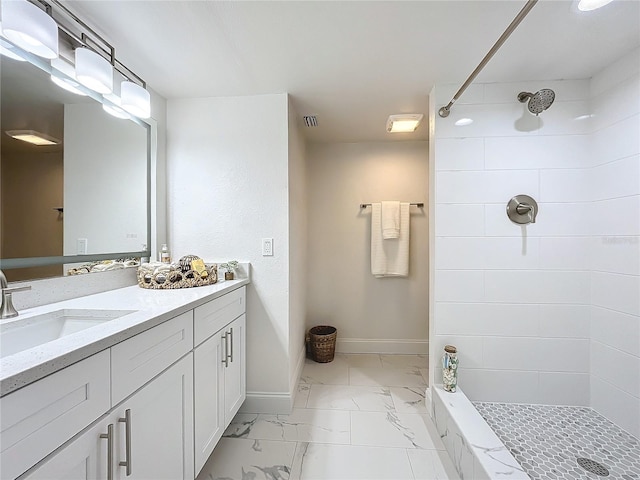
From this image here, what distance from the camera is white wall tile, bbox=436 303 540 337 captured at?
1.77 meters

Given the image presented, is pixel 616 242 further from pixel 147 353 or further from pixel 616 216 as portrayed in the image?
pixel 147 353

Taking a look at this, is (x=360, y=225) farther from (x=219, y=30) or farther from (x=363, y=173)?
(x=219, y=30)

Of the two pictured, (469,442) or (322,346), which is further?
(322,346)

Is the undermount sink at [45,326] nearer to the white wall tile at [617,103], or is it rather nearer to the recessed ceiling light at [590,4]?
the recessed ceiling light at [590,4]

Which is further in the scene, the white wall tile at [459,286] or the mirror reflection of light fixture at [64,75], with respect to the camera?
the white wall tile at [459,286]

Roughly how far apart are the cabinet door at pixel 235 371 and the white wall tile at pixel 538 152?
1.78 metres

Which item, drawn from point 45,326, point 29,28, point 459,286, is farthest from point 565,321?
point 29,28

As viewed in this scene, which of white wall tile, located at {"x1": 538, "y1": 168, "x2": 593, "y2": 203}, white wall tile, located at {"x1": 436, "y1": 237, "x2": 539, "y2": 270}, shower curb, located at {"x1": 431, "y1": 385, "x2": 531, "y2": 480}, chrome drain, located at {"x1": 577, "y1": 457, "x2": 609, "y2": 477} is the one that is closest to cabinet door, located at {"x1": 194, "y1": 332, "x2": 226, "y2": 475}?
shower curb, located at {"x1": 431, "y1": 385, "x2": 531, "y2": 480}

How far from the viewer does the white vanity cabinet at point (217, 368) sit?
1272mm

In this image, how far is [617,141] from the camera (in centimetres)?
156

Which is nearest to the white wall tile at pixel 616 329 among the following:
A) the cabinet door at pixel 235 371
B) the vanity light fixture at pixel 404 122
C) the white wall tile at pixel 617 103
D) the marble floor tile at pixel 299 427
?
the white wall tile at pixel 617 103

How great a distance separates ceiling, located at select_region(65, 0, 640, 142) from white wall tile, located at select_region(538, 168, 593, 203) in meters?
0.55

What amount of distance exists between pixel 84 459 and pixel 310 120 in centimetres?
223

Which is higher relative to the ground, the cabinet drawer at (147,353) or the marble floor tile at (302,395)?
the cabinet drawer at (147,353)
